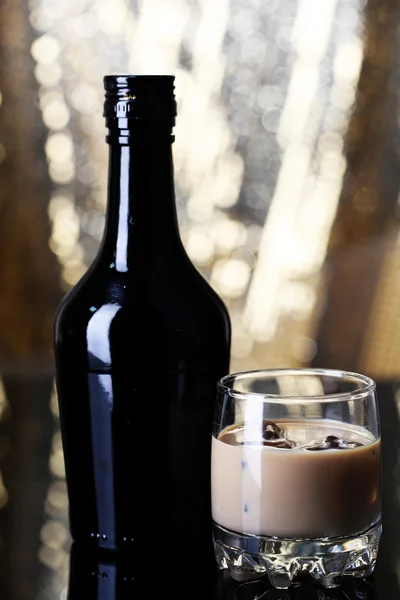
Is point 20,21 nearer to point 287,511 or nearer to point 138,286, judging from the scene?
point 138,286

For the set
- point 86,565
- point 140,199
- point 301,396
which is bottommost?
point 86,565

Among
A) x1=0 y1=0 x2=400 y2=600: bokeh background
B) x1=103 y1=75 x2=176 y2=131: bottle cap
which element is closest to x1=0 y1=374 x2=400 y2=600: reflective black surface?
x1=103 y1=75 x2=176 y2=131: bottle cap

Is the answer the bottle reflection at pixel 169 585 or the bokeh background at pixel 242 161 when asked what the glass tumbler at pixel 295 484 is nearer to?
the bottle reflection at pixel 169 585

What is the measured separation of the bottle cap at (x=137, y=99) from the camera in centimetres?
60

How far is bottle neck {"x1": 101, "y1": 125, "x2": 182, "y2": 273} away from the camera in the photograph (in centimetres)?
62

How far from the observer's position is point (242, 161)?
55.1 inches

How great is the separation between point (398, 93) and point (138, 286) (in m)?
0.89

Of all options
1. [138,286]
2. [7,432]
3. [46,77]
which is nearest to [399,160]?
[46,77]

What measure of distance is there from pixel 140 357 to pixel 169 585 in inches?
5.7

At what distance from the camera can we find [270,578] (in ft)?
1.88

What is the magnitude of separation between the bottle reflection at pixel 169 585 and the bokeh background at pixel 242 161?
73 centimetres

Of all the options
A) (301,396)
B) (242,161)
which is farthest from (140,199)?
(242,161)

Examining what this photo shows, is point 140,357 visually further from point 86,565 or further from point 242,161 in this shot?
point 242,161

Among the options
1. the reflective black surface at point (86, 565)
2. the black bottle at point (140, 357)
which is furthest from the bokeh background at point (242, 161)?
the black bottle at point (140, 357)
